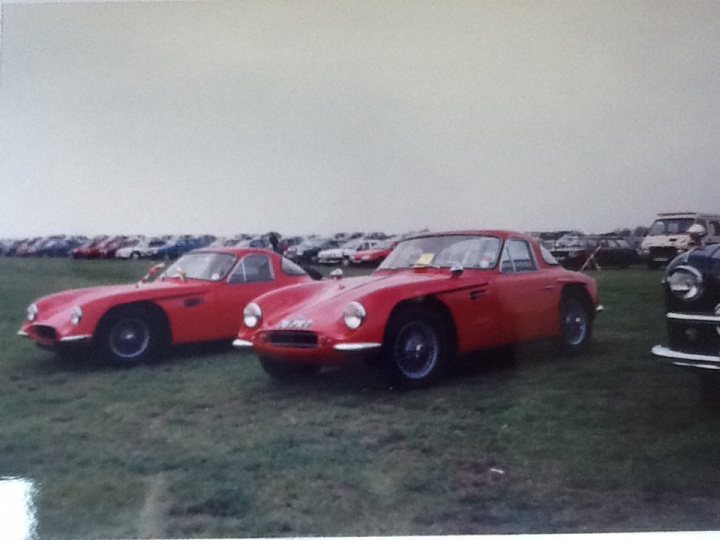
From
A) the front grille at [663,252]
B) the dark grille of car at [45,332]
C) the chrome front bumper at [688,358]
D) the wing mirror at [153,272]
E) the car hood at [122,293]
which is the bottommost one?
the chrome front bumper at [688,358]

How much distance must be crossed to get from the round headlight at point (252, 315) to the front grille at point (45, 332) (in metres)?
0.77

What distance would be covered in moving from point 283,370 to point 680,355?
1.55 metres

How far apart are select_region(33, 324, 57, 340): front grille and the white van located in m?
2.43

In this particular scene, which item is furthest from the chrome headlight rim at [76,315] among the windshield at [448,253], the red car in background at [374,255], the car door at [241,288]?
the windshield at [448,253]

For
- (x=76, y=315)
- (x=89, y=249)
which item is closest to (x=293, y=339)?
(x=76, y=315)

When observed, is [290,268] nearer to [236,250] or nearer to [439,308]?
[236,250]

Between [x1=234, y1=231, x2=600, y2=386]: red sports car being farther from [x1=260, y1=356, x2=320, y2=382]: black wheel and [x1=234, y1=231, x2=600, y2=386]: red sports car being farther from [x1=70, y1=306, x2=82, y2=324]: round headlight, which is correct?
[x1=70, y1=306, x2=82, y2=324]: round headlight

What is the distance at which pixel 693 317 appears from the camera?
99.5 inches

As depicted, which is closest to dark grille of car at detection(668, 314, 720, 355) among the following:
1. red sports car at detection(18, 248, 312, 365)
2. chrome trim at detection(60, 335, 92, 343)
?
red sports car at detection(18, 248, 312, 365)

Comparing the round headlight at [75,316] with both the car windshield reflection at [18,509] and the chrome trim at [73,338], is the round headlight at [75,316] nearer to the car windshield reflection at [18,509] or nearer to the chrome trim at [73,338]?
the chrome trim at [73,338]

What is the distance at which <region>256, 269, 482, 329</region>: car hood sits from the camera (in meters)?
2.57

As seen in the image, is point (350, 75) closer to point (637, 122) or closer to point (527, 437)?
point (637, 122)

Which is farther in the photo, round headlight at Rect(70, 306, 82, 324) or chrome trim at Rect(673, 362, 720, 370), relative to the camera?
round headlight at Rect(70, 306, 82, 324)

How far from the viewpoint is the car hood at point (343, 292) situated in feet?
8.42
